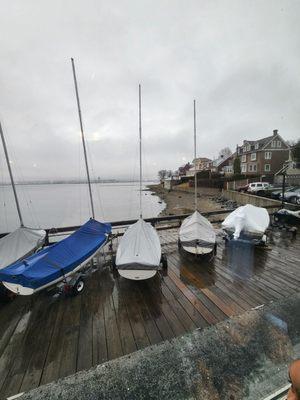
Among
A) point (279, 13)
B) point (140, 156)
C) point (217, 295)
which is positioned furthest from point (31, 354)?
point (279, 13)

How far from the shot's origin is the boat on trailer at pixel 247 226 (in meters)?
6.14

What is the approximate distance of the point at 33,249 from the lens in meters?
5.07

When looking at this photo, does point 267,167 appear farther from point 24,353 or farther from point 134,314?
point 24,353

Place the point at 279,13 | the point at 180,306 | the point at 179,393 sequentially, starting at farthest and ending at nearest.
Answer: the point at 279,13
the point at 180,306
the point at 179,393

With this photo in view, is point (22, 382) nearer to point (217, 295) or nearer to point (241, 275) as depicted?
point (217, 295)

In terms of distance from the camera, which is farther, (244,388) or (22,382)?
(22,382)

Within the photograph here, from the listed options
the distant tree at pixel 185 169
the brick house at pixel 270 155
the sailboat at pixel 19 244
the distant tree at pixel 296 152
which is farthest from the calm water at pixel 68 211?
the distant tree at pixel 185 169

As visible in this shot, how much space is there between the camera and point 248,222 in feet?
20.5

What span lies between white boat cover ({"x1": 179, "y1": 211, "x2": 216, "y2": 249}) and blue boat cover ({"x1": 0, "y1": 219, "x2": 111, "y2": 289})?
2.46 m

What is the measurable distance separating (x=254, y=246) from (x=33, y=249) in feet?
→ 23.7

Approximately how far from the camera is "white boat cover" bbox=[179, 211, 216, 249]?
5.24 m

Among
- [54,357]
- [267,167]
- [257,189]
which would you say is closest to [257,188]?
[257,189]

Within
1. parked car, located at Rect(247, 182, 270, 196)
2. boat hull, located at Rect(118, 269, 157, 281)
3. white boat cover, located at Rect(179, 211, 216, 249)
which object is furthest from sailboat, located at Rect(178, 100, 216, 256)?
parked car, located at Rect(247, 182, 270, 196)

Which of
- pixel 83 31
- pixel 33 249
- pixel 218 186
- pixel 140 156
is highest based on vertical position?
pixel 83 31
